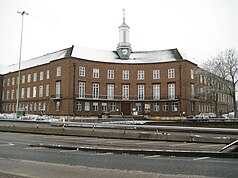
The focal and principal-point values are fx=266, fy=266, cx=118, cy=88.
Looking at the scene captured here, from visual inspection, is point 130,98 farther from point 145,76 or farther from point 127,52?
point 127,52

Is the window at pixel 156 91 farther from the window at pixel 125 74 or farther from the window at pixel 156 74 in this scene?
the window at pixel 125 74

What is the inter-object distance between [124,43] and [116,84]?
39.9ft

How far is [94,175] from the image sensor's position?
6152mm

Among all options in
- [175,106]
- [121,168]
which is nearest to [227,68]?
[175,106]

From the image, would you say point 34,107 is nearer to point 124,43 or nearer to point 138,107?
point 138,107

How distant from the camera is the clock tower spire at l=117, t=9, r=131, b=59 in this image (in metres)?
64.3

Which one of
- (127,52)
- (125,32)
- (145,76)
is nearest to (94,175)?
(145,76)

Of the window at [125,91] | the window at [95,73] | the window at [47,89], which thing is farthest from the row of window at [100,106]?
the window at [95,73]

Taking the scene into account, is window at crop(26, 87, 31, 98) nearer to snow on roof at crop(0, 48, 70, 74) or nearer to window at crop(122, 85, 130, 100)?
snow on roof at crop(0, 48, 70, 74)

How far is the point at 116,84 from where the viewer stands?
194 ft

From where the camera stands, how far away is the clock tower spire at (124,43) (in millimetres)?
64312

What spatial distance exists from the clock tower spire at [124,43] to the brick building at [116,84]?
0.37 meters

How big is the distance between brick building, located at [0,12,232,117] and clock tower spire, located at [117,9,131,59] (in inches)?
14.5

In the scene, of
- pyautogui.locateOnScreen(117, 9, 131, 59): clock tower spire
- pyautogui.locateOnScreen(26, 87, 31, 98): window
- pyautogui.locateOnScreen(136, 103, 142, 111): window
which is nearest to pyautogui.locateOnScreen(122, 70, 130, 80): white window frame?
pyautogui.locateOnScreen(117, 9, 131, 59): clock tower spire
